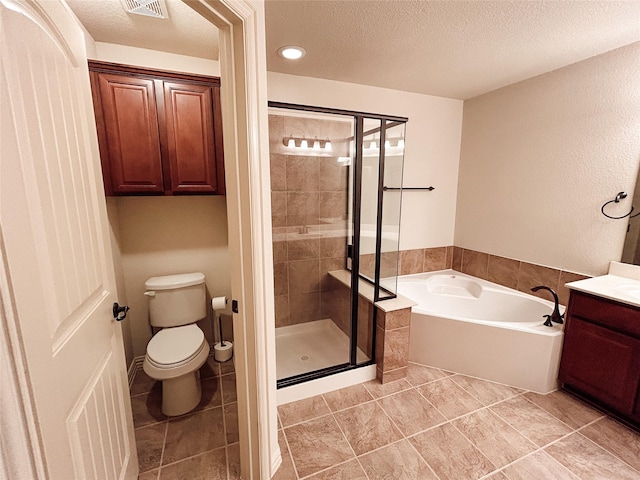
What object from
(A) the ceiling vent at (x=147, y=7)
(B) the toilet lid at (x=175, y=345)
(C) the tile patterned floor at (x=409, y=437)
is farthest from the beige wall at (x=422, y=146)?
(B) the toilet lid at (x=175, y=345)

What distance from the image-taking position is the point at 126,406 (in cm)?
130

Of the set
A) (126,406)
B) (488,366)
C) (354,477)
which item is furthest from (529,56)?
(126,406)

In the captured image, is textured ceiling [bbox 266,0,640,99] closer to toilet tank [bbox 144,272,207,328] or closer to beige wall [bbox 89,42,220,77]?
beige wall [bbox 89,42,220,77]

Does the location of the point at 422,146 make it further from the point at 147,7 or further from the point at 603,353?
the point at 147,7

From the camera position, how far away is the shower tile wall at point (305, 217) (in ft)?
8.41

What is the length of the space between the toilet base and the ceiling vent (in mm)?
2147

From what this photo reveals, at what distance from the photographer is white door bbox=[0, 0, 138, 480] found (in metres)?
0.59

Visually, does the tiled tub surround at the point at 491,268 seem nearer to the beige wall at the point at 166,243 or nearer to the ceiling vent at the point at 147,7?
the beige wall at the point at 166,243

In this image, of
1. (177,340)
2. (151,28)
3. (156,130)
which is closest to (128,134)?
(156,130)

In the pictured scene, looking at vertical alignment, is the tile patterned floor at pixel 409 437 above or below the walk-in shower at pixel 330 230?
below

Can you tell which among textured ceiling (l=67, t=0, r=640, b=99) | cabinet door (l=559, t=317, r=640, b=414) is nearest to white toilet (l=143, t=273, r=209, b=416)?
textured ceiling (l=67, t=0, r=640, b=99)

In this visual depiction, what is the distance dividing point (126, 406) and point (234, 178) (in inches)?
46.5

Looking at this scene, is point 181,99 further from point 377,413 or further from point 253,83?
point 377,413

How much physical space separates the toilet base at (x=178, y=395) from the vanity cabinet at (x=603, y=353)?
8.50 ft
